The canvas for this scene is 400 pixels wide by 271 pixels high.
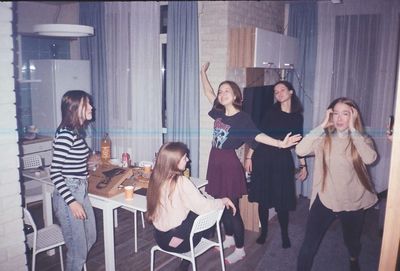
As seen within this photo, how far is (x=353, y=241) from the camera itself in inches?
95.1

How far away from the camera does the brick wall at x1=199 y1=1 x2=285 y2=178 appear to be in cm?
341

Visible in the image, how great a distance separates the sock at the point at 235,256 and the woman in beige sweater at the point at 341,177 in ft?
2.32

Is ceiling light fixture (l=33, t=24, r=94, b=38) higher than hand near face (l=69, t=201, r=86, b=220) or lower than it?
higher

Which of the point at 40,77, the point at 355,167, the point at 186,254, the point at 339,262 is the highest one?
the point at 40,77

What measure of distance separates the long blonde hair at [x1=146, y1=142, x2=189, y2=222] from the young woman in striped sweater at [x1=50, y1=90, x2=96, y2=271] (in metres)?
0.44

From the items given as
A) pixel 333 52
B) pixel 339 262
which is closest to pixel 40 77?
pixel 333 52

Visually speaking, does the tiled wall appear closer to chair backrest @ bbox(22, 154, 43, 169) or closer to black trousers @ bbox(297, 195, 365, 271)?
chair backrest @ bbox(22, 154, 43, 169)

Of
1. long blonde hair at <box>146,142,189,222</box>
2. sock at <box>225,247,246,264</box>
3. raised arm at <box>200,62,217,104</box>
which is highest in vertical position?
raised arm at <box>200,62,217,104</box>

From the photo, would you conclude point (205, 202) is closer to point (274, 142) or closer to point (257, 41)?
point (274, 142)

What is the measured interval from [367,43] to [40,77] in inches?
152

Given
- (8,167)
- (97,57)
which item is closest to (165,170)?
(8,167)

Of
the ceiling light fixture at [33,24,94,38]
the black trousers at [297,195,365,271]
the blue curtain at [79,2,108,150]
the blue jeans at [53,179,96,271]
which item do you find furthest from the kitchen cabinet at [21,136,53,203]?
the black trousers at [297,195,365,271]

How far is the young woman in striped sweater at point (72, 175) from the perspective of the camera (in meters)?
2.20

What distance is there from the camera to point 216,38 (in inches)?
136
